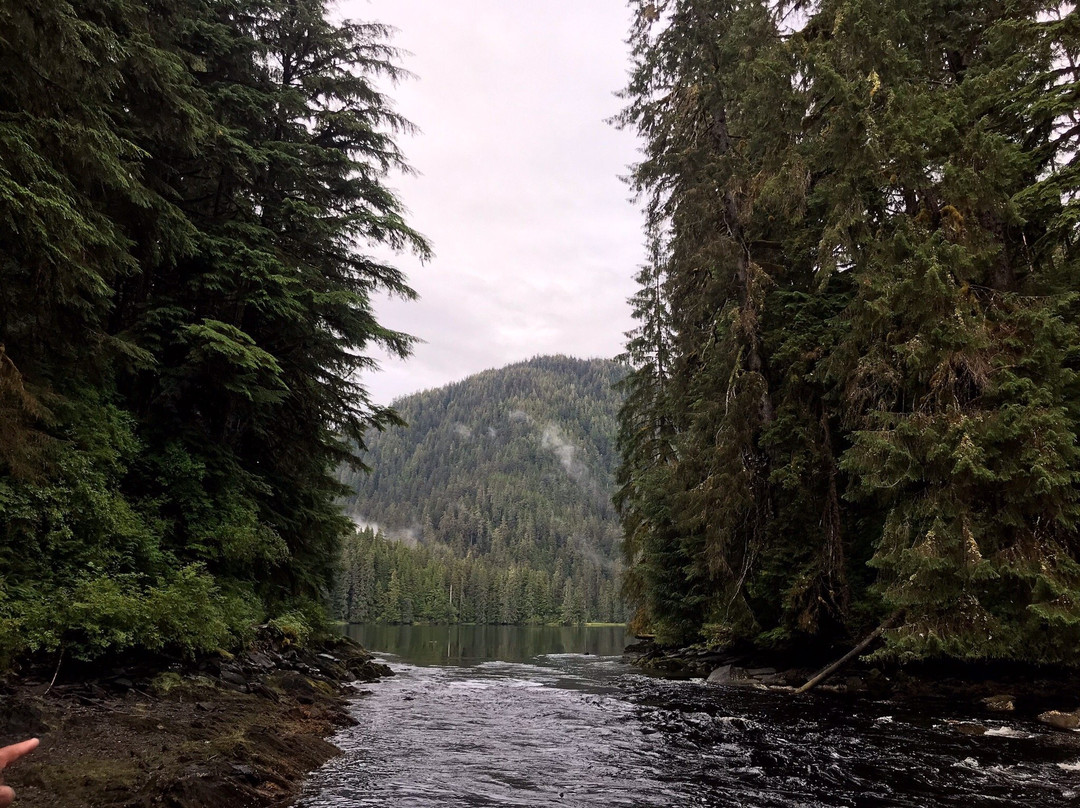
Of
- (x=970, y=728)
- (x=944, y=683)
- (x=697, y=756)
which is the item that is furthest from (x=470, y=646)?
(x=697, y=756)

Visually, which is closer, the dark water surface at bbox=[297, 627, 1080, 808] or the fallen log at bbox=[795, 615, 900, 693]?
the dark water surface at bbox=[297, 627, 1080, 808]

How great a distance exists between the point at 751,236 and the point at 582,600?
434ft

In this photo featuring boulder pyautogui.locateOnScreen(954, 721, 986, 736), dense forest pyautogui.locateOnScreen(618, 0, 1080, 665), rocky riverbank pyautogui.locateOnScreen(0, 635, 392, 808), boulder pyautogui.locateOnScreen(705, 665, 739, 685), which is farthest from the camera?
boulder pyautogui.locateOnScreen(705, 665, 739, 685)

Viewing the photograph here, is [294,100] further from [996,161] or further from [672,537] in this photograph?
[672,537]

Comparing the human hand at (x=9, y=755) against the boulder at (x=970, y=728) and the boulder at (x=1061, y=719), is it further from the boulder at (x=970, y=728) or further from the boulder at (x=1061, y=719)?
the boulder at (x=1061, y=719)

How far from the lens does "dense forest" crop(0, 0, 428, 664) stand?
25.8 ft

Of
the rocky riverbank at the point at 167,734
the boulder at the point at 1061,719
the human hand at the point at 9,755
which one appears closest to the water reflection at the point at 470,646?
the rocky riverbank at the point at 167,734

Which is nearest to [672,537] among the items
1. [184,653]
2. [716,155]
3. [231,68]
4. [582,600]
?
[716,155]

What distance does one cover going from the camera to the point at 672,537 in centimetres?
2602

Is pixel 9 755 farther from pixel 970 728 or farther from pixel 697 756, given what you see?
pixel 970 728

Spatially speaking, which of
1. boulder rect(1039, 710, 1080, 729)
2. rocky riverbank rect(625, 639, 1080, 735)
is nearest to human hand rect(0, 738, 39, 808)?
rocky riverbank rect(625, 639, 1080, 735)

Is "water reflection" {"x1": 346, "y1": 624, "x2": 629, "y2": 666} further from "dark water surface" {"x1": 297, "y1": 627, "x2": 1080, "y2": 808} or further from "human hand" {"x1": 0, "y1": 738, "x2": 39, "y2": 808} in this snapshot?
"human hand" {"x1": 0, "y1": 738, "x2": 39, "y2": 808}

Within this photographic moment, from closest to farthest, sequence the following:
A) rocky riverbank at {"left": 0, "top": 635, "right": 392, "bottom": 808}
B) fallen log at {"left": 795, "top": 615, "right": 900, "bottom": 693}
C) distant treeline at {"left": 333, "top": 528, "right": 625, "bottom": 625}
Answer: rocky riverbank at {"left": 0, "top": 635, "right": 392, "bottom": 808}, fallen log at {"left": 795, "top": 615, "right": 900, "bottom": 693}, distant treeline at {"left": 333, "top": 528, "right": 625, "bottom": 625}

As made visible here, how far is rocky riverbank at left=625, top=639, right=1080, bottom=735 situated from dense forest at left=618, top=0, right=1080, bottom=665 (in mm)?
1048
